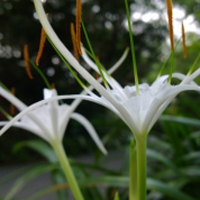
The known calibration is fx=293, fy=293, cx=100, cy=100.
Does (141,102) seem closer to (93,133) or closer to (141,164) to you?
(141,164)

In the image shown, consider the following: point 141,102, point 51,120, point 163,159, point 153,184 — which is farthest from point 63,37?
point 141,102

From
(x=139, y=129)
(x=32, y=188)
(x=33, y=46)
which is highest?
(x=33, y=46)

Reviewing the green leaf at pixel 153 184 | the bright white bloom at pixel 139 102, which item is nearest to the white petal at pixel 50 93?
the bright white bloom at pixel 139 102

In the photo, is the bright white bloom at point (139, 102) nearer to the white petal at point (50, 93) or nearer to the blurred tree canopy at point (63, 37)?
the white petal at point (50, 93)

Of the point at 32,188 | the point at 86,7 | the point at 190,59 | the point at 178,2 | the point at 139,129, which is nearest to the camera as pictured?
the point at 139,129

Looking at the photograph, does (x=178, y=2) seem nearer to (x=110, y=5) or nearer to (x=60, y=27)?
(x=110, y=5)

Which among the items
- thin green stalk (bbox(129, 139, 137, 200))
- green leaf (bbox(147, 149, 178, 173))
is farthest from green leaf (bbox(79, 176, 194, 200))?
thin green stalk (bbox(129, 139, 137, 200))

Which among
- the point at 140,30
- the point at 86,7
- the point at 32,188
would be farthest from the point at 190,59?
the point at 32,188

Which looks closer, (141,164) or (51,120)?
(141,164)
